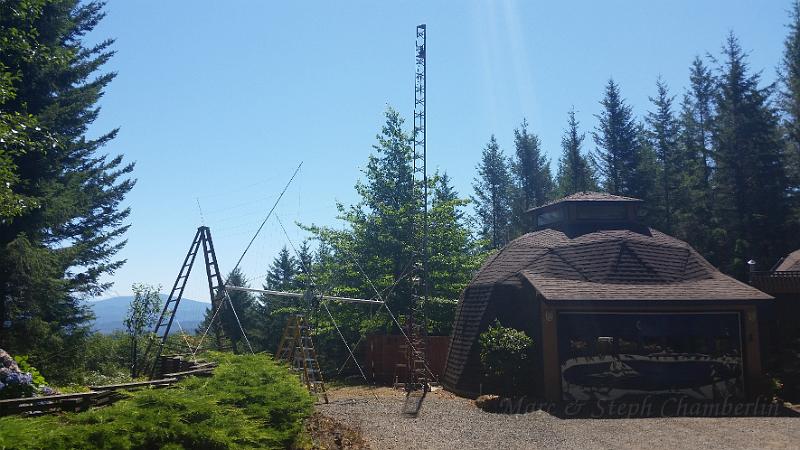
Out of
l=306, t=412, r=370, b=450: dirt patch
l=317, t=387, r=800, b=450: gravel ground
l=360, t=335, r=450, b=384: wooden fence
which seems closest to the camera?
l=306, t=412, r=370, b=450: dirt patch

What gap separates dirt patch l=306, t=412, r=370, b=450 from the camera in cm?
991

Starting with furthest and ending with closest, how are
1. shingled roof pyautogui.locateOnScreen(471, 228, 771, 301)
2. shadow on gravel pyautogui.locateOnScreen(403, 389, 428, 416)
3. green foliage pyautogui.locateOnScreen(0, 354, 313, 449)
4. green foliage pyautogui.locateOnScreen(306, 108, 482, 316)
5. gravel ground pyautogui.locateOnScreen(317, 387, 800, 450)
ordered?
green foliage pyautogui.locateOnScreen(306, 108, 482, 316), shingled roof pyautogui.locateOnScreen(471, 228, 771, 301), shadow on gravel pyautogui.locateOnScreen(403, 389, 428, 416), gravel ground pyautogui.locateOnScreen(317, 387, 800, 450), green foliage pyautogui.locateOnScreen(0, 354, 313, 449)

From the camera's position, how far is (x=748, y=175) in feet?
116

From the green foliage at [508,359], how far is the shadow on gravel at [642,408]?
598 millimetres

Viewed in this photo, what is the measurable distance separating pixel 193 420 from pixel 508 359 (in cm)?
1085

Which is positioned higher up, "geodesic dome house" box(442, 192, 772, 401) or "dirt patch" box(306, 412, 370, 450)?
"geodesic dome house" box(442, 192, 772, 401)

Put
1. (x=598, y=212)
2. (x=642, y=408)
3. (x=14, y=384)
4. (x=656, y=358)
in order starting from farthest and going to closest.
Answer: (x=598, y=212), (x=656, y=358), (x=642, y=408), (x=14, y=384)

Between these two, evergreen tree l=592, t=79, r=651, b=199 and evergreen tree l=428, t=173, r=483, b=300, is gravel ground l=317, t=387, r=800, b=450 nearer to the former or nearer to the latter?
evergreen tree l=428, t=173, r=483, b=300

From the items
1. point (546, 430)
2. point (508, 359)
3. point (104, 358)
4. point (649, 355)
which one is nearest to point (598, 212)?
point (649, 355)

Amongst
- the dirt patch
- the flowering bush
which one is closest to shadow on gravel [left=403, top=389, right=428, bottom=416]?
the dirt patch

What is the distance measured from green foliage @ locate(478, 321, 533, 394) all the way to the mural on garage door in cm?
98

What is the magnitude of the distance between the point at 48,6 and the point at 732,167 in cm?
3688

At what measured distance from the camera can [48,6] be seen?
23641 millimetres

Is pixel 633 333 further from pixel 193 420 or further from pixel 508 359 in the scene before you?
pixel 193 420
